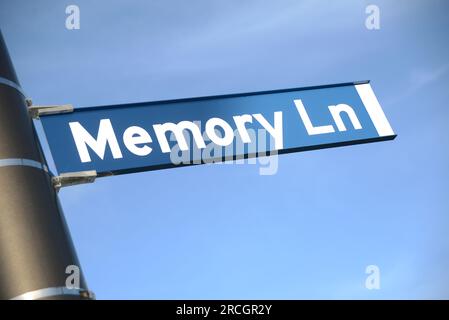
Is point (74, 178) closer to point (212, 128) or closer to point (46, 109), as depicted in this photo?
point (46, 109)

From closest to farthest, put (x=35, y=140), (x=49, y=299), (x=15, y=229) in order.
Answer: (x=49, y=299)
(x=15, y=229)
(x=35, y=140)

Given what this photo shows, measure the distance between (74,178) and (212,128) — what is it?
1450mm

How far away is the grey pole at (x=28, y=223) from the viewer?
4598 mm

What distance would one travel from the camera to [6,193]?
16.4 feet

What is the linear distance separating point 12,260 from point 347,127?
3.67 m

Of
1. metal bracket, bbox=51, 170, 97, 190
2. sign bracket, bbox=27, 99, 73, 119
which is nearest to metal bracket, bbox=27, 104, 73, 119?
sign bracket, bbox=27, 99, 73, 119

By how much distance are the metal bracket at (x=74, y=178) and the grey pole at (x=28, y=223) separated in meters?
0.17

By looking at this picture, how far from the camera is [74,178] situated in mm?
5805

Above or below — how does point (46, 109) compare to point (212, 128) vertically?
above

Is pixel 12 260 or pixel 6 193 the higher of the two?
pixel 6 193

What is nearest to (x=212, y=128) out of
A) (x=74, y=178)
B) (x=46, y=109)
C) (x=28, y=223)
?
(x=74, y=178)
